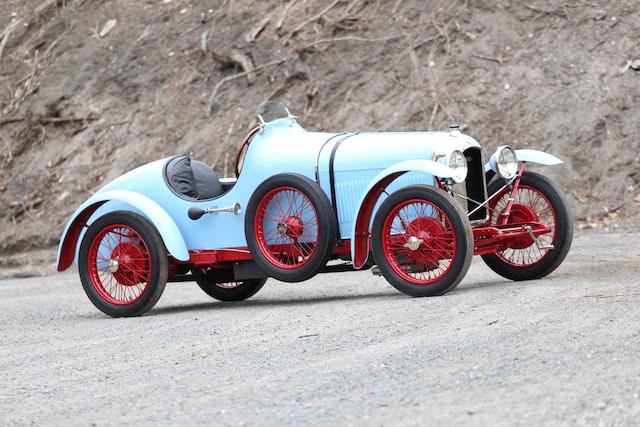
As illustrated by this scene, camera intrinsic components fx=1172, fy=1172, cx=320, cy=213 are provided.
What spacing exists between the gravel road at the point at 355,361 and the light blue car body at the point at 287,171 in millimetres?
645

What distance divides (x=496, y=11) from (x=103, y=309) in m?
9.34

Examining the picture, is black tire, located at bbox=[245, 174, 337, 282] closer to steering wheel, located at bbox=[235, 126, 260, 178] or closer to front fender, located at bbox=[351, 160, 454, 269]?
front fender, located at bbox=[351, 160, 454, 269]

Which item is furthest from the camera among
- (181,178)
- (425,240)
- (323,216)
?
(181,178)

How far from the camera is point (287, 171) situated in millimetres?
8844

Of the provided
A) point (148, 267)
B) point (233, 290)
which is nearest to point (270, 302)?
point (233, 290)

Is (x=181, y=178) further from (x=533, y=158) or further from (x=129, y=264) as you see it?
(x=533, y=158)

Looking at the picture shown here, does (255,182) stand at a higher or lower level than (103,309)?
higher

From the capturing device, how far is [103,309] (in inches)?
364

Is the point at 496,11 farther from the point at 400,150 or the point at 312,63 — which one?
the point at 400,150

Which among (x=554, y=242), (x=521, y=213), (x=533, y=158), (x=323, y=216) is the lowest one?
(x=554, y=242)

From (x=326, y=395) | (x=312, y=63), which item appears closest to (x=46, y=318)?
(x=326, y=395)

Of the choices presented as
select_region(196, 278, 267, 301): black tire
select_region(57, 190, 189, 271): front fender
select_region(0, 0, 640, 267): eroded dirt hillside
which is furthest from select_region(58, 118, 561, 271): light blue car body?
select_region(0, 0, 640, 267): eroded dirt hillside

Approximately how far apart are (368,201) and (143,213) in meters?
1.87

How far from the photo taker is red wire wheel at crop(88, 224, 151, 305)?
360 inches
